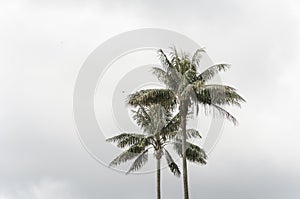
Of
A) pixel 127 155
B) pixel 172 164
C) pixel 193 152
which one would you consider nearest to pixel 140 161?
pixel 127 155

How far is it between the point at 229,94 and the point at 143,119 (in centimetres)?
1361

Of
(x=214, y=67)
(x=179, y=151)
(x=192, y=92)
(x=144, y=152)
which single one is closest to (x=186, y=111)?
(x=192, y=92)

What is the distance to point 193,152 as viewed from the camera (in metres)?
48.4

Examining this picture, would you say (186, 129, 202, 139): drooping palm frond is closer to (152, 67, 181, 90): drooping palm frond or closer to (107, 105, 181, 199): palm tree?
(107, 105, 181, 199): palm tree

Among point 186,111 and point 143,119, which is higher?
point 143,119

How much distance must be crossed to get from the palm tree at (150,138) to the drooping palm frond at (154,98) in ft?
21.0

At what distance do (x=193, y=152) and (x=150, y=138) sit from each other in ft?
14.3

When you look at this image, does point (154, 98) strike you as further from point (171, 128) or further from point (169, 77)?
point (171, 128)

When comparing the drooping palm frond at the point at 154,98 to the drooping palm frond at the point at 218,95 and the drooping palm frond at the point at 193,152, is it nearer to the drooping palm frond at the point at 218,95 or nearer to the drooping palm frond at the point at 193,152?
the drooping palm frond at the point at 218,95

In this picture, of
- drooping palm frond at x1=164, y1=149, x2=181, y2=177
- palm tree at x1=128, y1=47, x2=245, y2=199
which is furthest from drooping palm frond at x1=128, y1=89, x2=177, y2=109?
drooping palm frond at x1=164, y1=149, x2=181, y2=177

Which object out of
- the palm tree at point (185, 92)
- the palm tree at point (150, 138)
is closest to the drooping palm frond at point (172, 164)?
the palm tree at point (150, 138)

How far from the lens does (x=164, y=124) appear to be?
5050 centimetres

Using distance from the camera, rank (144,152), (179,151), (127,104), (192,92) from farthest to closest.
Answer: (144,152)
(179,151)
(127,104)
(192,92)

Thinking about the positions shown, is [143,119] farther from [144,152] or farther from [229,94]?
[229,94]
